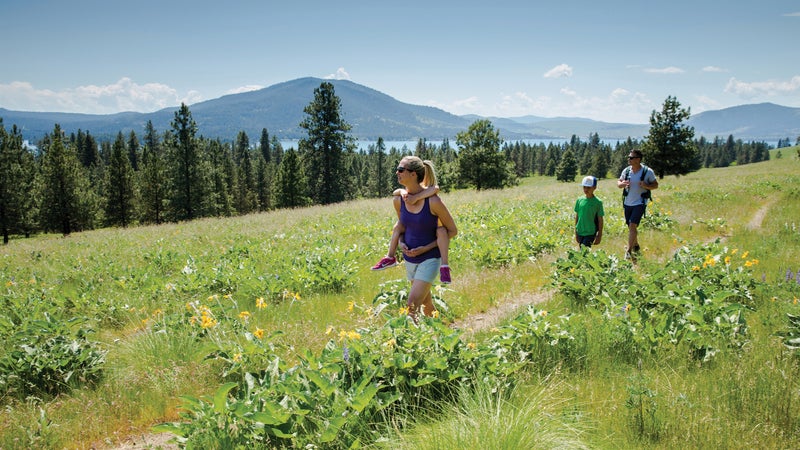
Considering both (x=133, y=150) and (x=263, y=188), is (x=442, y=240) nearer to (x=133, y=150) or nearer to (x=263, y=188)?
(x=263, y=188)

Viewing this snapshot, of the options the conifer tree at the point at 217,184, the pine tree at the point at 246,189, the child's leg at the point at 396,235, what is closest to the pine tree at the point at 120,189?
the conifer tree at the point at 217,184

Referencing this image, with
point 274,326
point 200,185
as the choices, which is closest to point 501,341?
point 274,326

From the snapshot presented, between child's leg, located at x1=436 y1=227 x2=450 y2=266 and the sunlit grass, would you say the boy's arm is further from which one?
the sunlit grass

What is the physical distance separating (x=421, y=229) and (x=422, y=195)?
0.48m

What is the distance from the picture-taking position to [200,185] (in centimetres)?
4566

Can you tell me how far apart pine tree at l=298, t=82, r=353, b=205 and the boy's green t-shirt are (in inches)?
1359

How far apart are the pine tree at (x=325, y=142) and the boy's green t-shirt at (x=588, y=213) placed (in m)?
34.5

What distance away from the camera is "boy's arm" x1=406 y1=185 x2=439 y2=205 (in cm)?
525

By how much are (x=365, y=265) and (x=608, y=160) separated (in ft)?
488

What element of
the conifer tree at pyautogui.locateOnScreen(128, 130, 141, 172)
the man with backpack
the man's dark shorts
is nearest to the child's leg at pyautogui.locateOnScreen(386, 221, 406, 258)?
the man with backpack

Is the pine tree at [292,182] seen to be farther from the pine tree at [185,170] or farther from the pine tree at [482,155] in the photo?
the pine tree at [482,155]

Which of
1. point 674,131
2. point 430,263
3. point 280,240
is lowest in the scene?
point 280,240

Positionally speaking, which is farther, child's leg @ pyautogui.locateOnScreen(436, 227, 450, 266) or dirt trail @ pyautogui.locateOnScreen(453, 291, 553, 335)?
dirt trail @ pyautogui.locateOnScreen(453, 291, 553, 335)

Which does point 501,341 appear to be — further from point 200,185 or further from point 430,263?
point 200,185
